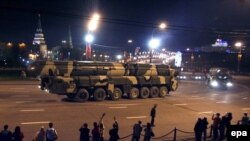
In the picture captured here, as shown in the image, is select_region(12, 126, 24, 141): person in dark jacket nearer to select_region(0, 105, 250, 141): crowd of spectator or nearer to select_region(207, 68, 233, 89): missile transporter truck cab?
select_region(0, 105, 250, 141): crowd of spectator

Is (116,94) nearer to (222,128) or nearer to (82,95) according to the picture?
(82,95)

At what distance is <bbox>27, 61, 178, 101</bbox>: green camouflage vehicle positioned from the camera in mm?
29453

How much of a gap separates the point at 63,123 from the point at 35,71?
30.9 feet

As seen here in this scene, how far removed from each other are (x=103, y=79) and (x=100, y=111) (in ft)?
18.7

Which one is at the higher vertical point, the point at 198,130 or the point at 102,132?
the point at 102,132

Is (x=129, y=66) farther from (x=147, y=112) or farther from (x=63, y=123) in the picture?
(x=63, y=123)

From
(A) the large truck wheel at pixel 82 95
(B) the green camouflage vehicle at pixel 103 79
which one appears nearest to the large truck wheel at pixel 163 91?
(B) the green camouflage vehicle at pixel 103 79

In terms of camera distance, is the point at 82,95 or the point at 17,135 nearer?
the point at 17,135

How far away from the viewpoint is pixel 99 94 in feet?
102

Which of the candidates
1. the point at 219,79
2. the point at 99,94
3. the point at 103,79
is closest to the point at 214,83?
the point at 219,79

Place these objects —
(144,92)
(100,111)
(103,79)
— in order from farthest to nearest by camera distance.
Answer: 1. (144,92)
2. (103,79)
3. (100,111)

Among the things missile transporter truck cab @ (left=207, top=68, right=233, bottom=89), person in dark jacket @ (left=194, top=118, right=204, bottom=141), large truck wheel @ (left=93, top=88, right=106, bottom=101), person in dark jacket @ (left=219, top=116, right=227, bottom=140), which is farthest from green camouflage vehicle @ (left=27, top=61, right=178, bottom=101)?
missile transporter truck cab @ (left=207, top=68, right=233, bottom=89)

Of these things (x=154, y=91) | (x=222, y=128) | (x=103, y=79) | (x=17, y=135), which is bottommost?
(x=222, y=128)

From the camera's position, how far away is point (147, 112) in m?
26.6
